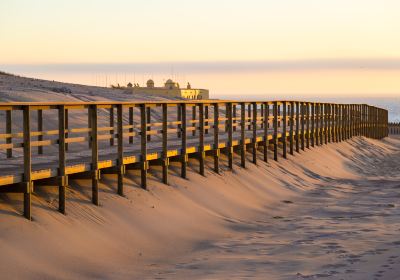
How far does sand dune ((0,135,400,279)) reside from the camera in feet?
39.2

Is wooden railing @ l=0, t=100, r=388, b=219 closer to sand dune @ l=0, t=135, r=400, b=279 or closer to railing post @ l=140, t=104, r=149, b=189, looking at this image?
railing post @ l=140, t=104, r=149, b=189

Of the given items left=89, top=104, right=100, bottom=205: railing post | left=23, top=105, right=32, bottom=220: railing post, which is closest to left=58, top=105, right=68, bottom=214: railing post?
left=23, top=105, right=32, bottom=220: railing post

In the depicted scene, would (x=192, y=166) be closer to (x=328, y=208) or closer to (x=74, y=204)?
(x=328, y=208)

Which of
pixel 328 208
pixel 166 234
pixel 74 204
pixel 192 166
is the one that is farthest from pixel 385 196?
pixel 74 204

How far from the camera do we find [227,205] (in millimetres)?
18641

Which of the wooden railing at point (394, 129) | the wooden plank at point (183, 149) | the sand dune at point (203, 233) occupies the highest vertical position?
the wooden plank at point (183, 149)

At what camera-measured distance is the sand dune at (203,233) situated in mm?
11953

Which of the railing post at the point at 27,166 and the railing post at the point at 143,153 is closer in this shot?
the railing post at the point at 27,166

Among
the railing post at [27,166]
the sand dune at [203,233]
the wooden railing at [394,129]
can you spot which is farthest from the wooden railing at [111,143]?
the wooden railing at [394,129]

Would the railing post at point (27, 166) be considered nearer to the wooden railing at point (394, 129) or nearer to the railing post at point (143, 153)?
the railing post at point (143, 153)

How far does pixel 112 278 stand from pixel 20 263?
4.36ft

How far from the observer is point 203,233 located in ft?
51.1

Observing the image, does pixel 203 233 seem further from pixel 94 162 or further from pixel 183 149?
pixel 183 149

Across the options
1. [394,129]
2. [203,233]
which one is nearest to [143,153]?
[203,233]
